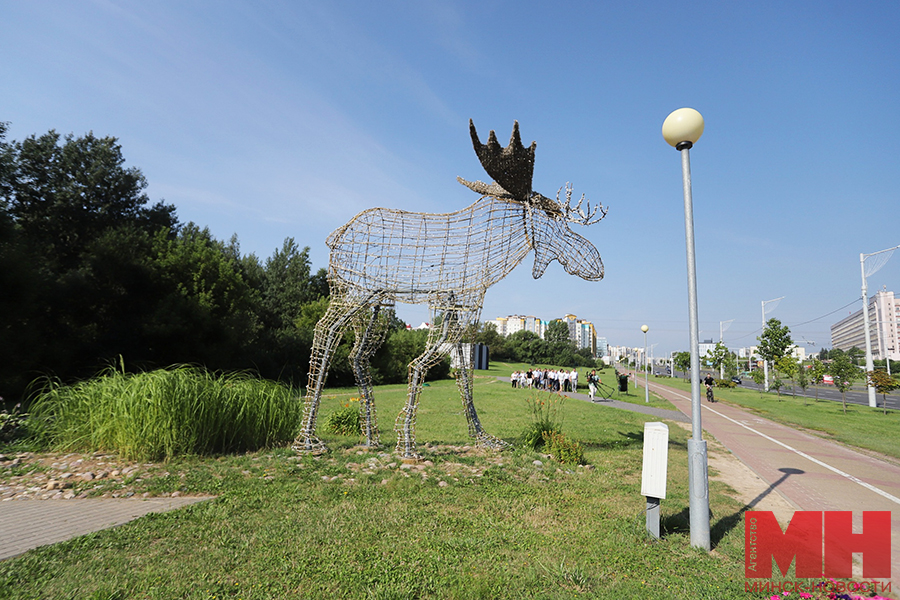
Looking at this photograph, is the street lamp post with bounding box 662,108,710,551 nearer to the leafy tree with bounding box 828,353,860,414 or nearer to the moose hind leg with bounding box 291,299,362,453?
the moose hind leg with bounding box 291,299,362,453

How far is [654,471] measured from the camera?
426 centimetres

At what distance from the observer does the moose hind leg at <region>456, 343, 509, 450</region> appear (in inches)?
294

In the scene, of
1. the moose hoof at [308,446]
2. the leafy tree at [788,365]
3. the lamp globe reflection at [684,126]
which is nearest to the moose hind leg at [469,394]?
the moose hoof at [308,446]

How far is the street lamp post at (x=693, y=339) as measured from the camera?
4180 mm

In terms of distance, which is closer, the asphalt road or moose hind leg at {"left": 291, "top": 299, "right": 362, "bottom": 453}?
moose hind leg at {"left": 291, "top": 299, "right": 362, "bottom": 453}

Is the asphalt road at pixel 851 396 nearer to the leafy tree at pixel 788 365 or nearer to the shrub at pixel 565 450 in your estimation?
the leafy tree at pixel 788 365

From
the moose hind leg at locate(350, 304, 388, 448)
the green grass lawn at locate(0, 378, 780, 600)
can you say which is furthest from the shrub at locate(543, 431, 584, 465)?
the moose hind leg at locate(350, 304, 388, 448)

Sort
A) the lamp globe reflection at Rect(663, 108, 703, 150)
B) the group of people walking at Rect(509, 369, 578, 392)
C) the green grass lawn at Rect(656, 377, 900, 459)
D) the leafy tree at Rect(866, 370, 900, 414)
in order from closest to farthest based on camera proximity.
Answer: the lamp globe reflection at Rect(663, 108, 703, 150), the green grass lawn at Rect(656, 377, 900, 459), the leafy tree at Rect(866, 370, 900, 414), the group of people walking at Rect(509, 369, 578, 392)

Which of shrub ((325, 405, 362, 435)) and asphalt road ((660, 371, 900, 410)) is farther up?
shrub ((325, 405, 362, 435))

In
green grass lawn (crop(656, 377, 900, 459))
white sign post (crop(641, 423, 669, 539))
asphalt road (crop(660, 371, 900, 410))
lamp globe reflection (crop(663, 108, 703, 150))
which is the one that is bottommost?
asphalt road (crop(660, 371, 900, 410))

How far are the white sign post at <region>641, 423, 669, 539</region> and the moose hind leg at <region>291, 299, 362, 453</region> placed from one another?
4900mm

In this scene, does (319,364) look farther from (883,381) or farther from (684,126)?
(883,381)

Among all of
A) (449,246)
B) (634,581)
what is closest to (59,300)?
(449,246)

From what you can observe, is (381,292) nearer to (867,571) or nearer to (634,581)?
(634,581)
